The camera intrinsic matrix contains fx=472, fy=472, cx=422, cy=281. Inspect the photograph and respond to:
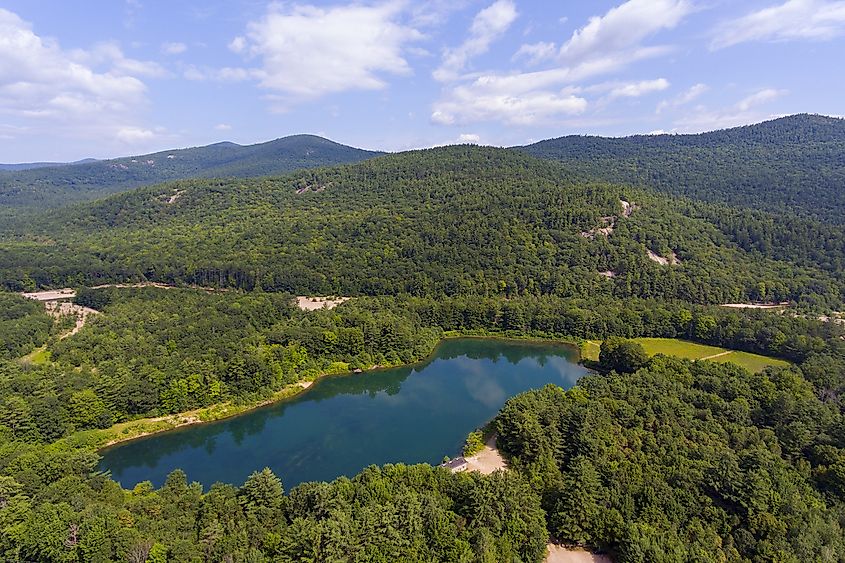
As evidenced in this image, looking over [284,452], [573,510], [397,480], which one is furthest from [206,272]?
[573,510]

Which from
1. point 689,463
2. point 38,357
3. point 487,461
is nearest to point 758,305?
point 689,463

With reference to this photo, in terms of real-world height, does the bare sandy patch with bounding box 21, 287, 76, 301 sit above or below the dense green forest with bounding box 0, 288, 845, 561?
below

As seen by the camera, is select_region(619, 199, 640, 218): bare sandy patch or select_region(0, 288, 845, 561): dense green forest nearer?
select_region(0, 288, 845, 561): dense green forest

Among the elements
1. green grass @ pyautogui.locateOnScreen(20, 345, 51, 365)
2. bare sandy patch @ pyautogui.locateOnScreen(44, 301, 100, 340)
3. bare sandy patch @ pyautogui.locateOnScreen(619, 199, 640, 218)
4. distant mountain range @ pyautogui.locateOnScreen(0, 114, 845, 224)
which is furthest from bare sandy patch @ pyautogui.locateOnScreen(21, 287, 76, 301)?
bare sandy patch @ pyautogui.locateOnScreen(619, 199, 640, 218)

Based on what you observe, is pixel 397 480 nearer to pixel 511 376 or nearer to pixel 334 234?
pixel 511 376

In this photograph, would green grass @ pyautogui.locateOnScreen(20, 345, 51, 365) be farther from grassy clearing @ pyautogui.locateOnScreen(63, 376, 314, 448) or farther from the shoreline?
the shoreline

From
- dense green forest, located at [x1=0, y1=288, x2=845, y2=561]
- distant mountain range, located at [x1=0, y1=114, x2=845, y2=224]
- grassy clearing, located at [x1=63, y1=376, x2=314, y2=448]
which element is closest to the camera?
dense green forest, located at [x1=0, y1=288, x2=845, y2=561]
